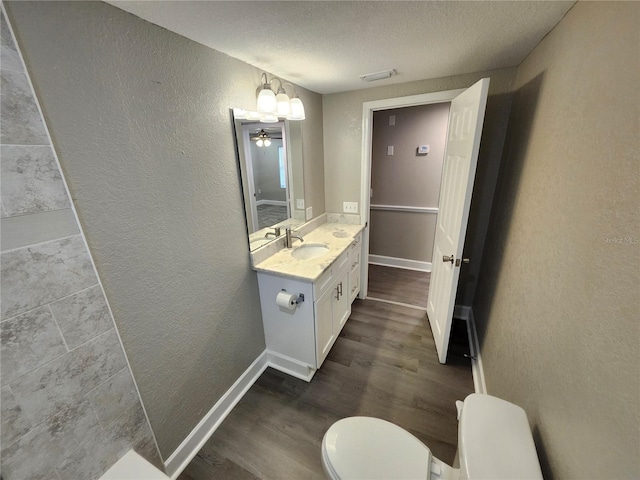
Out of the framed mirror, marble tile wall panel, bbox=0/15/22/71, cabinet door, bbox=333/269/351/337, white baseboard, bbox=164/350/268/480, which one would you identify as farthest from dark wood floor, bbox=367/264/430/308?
marble tile wall panel, bbox=0/15/22/71

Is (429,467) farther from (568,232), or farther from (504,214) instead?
(504,214)

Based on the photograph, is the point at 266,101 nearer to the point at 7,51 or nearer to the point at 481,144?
the point at 7,51

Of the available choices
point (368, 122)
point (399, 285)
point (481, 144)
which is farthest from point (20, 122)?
point (399, 285)

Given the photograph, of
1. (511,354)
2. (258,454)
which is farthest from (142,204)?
(511,354)

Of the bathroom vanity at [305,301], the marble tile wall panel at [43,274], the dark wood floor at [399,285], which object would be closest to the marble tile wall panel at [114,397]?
the marble tile wall panel at [43,274]

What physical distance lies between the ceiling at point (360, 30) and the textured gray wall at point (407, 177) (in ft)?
4.04

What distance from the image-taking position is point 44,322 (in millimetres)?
Result: 806

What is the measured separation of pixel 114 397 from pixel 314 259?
121cm

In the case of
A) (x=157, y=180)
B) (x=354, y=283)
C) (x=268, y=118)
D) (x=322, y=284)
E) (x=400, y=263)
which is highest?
(x=268, y=118)

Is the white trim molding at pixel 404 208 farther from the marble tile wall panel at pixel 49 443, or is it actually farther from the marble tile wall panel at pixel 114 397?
the marble tile wall panel at pixel 49 443

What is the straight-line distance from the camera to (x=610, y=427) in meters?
0.57

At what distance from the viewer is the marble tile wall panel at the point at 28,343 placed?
735 mm

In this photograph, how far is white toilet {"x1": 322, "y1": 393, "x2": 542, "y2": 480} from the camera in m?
0.72

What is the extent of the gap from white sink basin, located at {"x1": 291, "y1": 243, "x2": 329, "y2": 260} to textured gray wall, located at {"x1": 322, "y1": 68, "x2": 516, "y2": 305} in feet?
2.20
